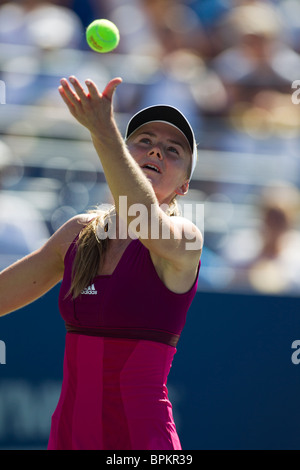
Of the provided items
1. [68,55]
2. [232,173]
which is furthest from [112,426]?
[68,55]

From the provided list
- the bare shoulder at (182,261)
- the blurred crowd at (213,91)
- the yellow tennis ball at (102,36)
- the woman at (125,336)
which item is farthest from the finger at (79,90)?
the blurred crowd at (213,91)

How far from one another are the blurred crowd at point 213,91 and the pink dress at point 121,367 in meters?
1.76

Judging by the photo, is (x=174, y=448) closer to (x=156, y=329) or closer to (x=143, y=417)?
(x=143, y=417)

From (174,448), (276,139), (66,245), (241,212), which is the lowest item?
(174,448)

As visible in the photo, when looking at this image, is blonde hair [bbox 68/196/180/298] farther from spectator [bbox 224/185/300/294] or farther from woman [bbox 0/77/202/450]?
spectator [bbox 224/185/300/294]

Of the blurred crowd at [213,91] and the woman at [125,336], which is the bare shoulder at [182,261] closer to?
the woman at [125,336]

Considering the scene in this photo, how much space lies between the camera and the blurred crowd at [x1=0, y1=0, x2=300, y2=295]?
4.16 metres

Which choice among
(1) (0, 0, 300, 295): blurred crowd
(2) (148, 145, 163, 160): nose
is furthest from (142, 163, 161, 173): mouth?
(1) (0, 0, 300, 295): blurred crowd

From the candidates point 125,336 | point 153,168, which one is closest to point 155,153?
point 153,168

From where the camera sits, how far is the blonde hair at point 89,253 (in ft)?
6.60

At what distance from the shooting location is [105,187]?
4129mm

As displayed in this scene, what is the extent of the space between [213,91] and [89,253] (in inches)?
123

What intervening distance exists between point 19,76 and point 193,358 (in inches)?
92.2

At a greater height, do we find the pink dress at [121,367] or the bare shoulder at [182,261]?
the bare shoulder at [182,261]
